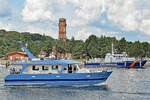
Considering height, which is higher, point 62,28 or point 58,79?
point 62,28

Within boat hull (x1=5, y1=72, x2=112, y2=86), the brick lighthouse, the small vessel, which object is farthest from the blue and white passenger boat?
the brick lighthouse

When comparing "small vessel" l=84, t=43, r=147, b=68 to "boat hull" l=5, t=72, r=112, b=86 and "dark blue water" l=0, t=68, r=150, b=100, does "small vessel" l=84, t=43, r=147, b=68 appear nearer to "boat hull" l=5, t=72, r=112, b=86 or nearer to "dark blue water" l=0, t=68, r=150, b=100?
"dark blue water" l=0, t=68, r=150, b=100

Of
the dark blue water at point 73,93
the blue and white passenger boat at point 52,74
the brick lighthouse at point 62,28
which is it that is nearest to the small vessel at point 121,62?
the brick lighthouse at point 62,28

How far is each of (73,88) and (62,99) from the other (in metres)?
7.27

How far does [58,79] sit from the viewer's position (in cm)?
4138

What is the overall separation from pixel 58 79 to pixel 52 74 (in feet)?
3.88

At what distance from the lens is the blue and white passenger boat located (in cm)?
4109

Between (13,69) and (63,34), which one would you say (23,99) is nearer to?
(13,69)

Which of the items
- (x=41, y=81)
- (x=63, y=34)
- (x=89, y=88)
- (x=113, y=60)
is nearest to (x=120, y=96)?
(x=89, y=88)

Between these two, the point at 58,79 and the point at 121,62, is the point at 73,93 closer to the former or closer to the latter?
the point at 58,79

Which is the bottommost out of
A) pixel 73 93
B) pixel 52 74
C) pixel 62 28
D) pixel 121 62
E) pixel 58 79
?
pixel 73 93

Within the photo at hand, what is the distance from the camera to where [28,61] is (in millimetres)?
43406

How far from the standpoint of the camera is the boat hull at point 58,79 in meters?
41.0

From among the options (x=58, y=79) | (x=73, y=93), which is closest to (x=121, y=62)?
(x=58, y=79)
